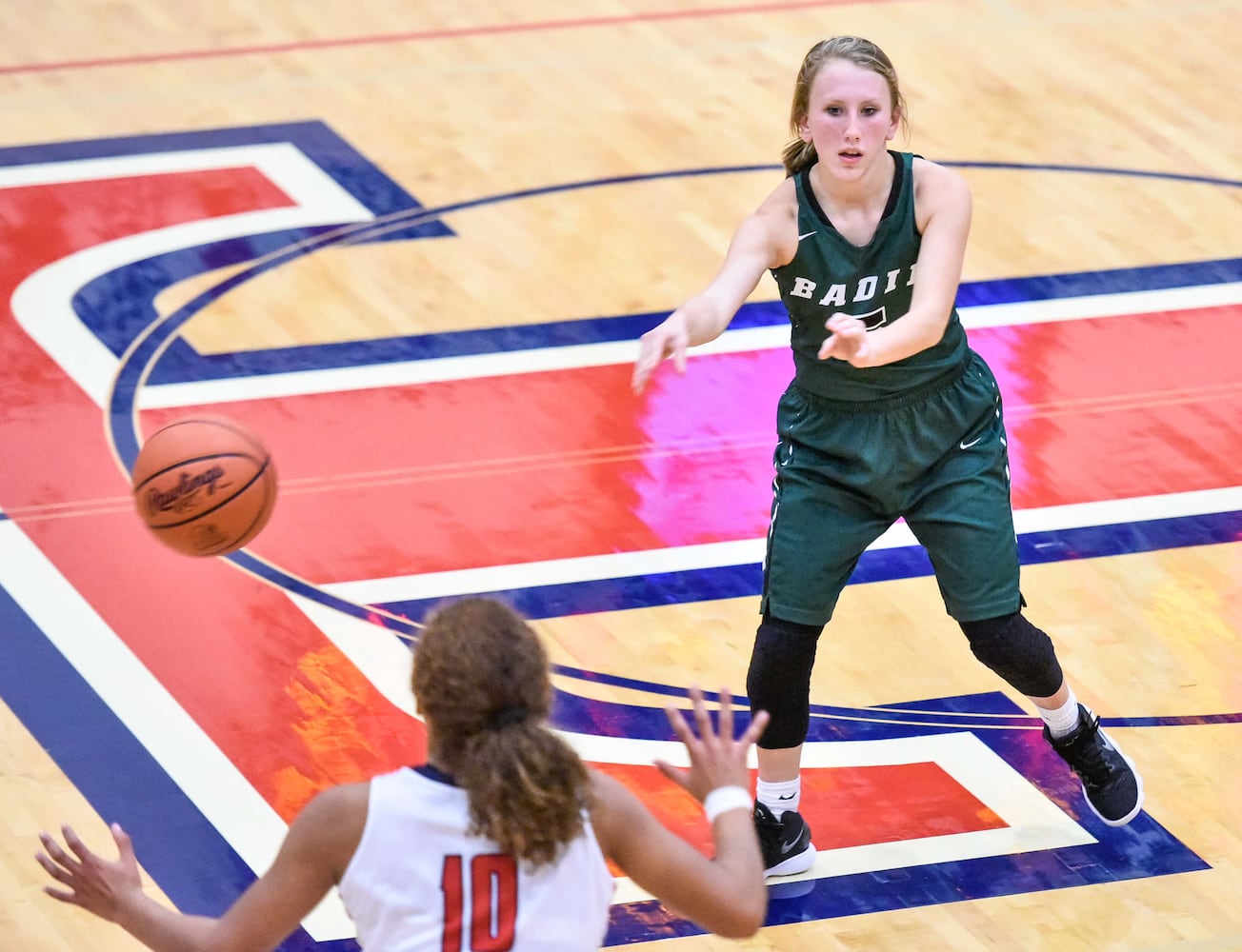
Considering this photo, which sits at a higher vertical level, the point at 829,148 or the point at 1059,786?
the point at 829,148

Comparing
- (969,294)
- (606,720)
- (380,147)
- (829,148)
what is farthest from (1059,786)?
(380,147)

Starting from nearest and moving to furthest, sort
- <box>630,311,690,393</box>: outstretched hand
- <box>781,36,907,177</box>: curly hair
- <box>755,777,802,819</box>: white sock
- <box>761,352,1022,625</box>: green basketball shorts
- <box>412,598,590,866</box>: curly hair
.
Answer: <box>412,598,590,866</box>: curly hair → <box>630,311,690,393</box>: outstretched hand → <box>781,36,907,177</box>: curly hair → <box>761,352,1022,625</box>: green basketball shorts → <box>755,777,802,819</box>: white sock

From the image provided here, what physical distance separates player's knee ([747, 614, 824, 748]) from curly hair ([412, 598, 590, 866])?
159 cm

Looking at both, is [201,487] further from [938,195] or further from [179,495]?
[938,195]

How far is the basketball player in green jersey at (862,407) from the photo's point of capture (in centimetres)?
432

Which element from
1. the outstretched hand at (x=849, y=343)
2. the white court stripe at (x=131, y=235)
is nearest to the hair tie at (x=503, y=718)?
the outstretched hand at (x=849, y=343)

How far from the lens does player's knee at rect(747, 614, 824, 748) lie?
14.6 ft

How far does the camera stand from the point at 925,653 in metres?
5.55

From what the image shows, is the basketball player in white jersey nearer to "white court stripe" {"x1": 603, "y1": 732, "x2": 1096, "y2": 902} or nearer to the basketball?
"white court stripe" {"x1": 603, "y1": 732, "x2": 1096, "y2": 902}

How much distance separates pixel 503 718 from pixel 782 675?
66.0 inches

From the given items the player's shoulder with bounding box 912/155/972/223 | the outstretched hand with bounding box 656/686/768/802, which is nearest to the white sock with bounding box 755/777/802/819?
the player's shoulder with bounding box 912/155/972/223

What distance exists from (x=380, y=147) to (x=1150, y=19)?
13.2 feet

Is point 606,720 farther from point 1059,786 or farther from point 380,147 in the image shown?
point 380,147

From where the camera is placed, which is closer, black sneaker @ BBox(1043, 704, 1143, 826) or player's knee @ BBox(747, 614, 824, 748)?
player's knee @ BBox(747, 614, 824, 748)
